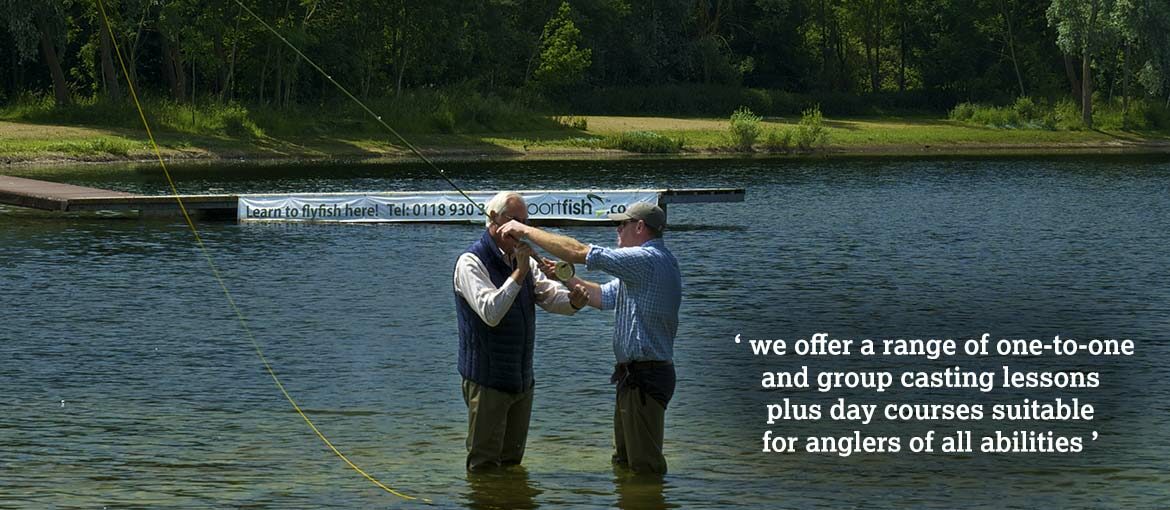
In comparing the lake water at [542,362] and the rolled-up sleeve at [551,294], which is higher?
the rolled-up sleeve at [551,294]

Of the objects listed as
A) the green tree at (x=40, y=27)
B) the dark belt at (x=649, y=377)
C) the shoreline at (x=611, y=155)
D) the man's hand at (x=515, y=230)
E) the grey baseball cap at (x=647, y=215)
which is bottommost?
the shoreline at (x=611, y=155)

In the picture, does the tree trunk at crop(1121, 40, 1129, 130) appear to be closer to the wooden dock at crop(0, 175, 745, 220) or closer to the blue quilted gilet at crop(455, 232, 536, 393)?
the wooden dock at crop(0, 175, 745, 220)

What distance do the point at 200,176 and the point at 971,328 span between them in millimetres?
37973

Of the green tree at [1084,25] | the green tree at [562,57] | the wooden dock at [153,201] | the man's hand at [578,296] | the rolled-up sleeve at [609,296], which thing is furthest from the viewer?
the green tree at [1084,25]

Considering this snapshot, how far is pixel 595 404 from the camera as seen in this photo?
17.3m

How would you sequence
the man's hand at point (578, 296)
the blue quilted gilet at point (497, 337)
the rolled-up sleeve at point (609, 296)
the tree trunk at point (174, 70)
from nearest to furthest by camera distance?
1. the blue quilted gilet at point (497, 337)
2. the man's hand at point (578, 296)
3. the rolled-up sleeve at point (609, 296)
4. the tree trunk at point (174, 70)

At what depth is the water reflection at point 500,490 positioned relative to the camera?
509 inches

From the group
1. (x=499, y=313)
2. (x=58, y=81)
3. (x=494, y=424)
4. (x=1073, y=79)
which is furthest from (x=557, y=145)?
(x=499, y=313)

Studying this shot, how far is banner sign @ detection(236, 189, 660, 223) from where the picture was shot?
3941cm

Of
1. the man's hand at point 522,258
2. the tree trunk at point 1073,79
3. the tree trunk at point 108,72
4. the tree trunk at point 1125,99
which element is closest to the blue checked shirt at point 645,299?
the man's hand at point 522,258

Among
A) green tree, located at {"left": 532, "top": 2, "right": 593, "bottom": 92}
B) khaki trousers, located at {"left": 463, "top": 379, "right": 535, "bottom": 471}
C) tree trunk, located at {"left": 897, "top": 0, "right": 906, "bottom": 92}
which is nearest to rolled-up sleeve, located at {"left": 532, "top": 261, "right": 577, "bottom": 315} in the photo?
khaki trousers, located at {"left": 463, "top": 379, "right": 535, "bottom": 471}

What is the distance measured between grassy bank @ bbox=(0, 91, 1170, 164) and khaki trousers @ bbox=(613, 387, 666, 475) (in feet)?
164

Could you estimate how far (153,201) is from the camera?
4022cm

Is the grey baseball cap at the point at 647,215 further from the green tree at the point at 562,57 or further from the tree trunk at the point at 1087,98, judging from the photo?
the tree trunk at the point at 1087,98
